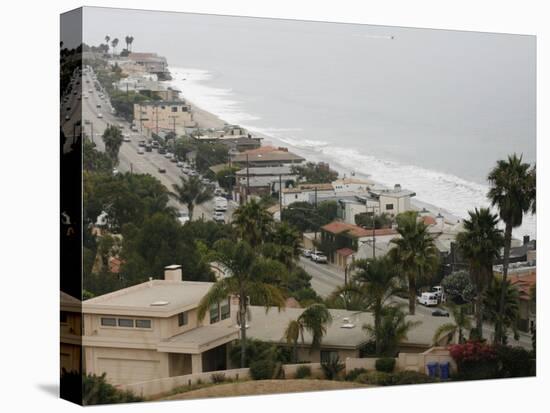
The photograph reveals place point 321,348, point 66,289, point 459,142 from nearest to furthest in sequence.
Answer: point 66,289 → point 321,348 → point 459,142

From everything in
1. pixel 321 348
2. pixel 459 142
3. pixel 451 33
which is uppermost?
pixel 451 33

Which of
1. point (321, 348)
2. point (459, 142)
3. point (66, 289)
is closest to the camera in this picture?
point (66, 289)

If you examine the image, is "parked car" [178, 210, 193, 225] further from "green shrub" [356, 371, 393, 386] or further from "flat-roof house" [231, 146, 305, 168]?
"green shrub" [356, 371, 393, 386]

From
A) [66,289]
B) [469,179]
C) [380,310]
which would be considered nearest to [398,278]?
[380,310]

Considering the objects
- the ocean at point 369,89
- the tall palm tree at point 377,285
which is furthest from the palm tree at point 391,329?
the ocean at point 369,89

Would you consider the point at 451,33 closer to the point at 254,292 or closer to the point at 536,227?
the point at 536,227

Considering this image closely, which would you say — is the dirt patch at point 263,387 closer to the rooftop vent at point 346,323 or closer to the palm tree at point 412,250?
the rooftop vent at point 346,323

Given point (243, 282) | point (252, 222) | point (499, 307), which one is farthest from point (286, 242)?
point (499, 307)

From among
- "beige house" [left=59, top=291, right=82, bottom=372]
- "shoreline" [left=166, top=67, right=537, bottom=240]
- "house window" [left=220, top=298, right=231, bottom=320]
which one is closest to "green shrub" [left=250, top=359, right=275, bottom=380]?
"house window" [left=220, top=298, right=231, bottom=320]
